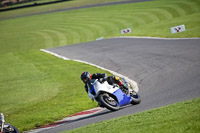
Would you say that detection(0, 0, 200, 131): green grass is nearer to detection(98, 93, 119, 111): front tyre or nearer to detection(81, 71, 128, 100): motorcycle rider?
detection(81, 71, 128, 100): motorcycle rider

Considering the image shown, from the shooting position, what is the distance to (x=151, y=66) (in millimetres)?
18672

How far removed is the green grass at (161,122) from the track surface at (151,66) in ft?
4.91

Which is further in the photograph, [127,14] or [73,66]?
[127,14]

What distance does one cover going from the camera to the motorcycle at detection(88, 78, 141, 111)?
10.9m

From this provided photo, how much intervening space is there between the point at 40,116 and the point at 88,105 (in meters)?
1.95

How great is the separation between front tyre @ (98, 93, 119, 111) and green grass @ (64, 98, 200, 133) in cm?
156

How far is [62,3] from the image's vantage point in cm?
7606

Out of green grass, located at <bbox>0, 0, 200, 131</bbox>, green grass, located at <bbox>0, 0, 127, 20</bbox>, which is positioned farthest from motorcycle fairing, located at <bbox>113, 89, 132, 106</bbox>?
green grass, located at <bbox>0, 0, 127, 20</bbox>

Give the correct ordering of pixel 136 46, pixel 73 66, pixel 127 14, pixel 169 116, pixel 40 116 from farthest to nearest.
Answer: pixel 127 14, pixel 136 46, pixel 73 66, pixel 40 116, pixel 169 116

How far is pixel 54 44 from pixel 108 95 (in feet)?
105

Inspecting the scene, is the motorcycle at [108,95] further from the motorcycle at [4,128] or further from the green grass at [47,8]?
the green grass at [47,8]

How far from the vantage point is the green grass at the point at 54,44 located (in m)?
14.0

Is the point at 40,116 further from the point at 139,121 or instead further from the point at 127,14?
the point at 127,14

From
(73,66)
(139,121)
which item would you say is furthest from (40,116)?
(73,66)
